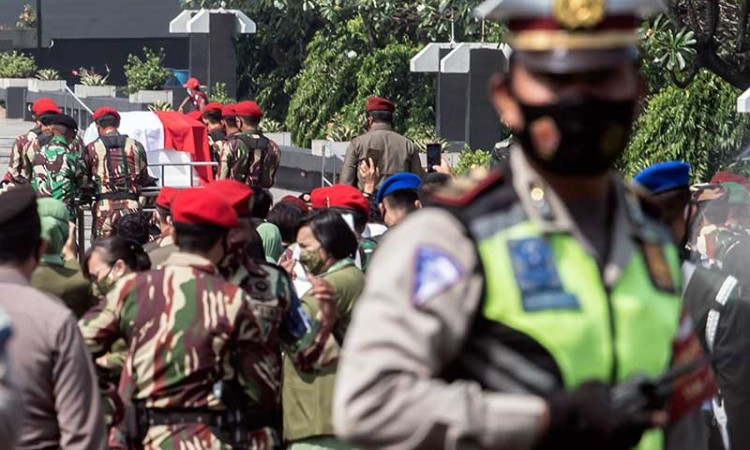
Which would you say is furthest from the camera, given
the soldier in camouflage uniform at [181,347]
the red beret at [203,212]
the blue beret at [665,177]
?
the blue beret at [665,177]

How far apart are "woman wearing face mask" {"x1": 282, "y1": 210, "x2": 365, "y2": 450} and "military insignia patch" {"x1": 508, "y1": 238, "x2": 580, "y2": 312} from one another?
3972 millimetres

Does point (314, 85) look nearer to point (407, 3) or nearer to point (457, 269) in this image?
point (407, 3)

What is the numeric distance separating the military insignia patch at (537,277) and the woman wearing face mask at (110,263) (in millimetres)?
5070

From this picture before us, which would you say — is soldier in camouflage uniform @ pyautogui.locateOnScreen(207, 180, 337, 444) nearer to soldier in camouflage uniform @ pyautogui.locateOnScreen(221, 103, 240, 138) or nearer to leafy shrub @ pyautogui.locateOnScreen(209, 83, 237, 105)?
soldier in camouflage uniform @ pyautogui.locateOnScreen(221, 103, 240, 138)

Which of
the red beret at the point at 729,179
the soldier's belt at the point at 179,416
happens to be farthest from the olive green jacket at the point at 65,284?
the red beret at the point at 729,179

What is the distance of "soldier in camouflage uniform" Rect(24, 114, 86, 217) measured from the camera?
48.8 feet

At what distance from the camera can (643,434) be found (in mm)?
2912

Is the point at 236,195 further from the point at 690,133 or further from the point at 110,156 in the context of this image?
the point at 690,133

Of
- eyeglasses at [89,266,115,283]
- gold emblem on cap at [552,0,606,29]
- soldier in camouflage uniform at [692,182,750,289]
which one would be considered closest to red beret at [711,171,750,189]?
soldier in camouflage uniform at [692,182,750,289]

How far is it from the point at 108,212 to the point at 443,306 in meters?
12.4

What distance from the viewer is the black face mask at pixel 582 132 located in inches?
114

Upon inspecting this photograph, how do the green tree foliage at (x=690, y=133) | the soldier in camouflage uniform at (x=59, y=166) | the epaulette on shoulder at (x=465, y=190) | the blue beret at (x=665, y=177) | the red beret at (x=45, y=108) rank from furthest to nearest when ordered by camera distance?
the green tree foliage at (x=690, y=133)
the red beret at (x=45, y=108)
the soldier in camouflage uniform at (x=59, y=166)
the blue beret at (x=665, y=177)
the epaulette on shoulder at (x=465, y=190)

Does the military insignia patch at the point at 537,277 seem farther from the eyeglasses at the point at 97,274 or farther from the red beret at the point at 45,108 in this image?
the red beret at the point at 45,108

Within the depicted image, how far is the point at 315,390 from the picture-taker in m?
7.36
